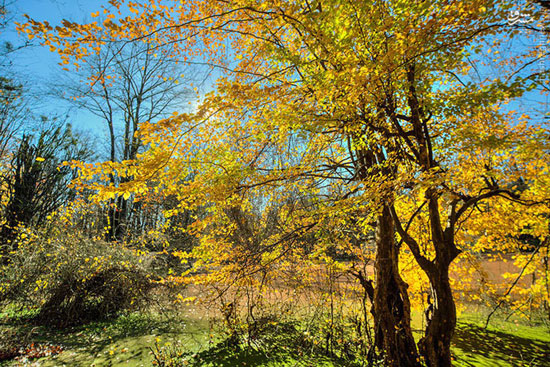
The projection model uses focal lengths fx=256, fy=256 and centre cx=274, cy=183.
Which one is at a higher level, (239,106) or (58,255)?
(239,106)

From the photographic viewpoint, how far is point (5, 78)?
26.0 ft

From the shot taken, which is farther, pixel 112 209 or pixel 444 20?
pixel 112 209

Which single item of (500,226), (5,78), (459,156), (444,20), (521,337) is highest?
(5,78)

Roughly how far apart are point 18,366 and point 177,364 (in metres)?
3.05

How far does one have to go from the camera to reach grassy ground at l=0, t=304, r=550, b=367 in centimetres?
537

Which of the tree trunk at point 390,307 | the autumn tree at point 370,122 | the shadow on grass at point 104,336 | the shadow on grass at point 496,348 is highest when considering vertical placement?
the autumn tree at point 370,122

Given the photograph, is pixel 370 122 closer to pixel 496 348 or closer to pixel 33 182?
pixel 496 348

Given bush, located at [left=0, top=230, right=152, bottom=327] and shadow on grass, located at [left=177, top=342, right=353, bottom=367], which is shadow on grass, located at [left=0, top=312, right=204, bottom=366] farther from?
shadow on grass, located at [left=177, top=342, right=353, bottom=367]

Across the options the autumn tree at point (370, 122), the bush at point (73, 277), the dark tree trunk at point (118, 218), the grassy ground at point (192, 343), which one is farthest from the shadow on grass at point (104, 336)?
the dark tree trunk at point (118, 218)

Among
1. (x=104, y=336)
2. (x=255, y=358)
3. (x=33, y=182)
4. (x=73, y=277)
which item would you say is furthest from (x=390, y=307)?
(x=33, y=182)

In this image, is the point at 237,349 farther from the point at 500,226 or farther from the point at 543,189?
the point at 543,189

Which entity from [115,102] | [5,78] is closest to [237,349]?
[5,78]

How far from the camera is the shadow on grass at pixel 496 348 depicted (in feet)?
17.8

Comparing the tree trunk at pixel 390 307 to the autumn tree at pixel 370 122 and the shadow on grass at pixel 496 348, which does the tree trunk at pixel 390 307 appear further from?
the shadow on grass at pixel 496 348
